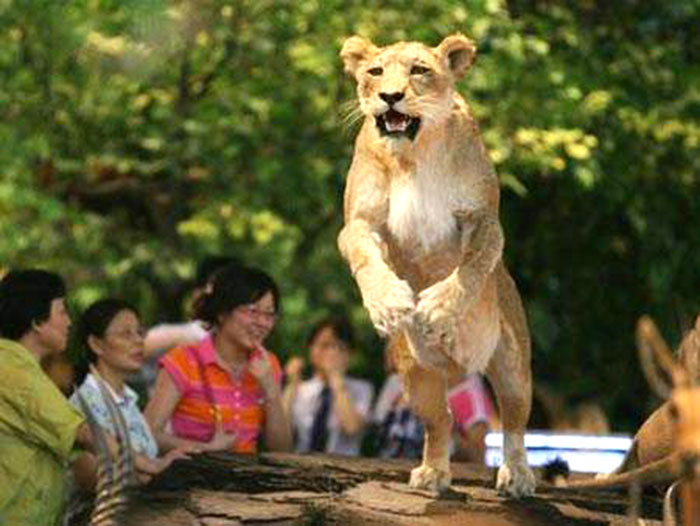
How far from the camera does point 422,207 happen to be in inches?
299

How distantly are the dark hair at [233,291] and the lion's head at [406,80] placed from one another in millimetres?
1560

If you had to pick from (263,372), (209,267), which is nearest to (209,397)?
(263,372)

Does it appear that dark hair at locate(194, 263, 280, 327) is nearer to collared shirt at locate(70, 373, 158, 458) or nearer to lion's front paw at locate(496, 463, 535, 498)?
collared shirt at locate(70, 373, 158, 458)

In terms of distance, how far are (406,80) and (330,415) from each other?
3735 mm

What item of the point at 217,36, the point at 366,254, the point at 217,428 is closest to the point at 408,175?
the point at 366,254

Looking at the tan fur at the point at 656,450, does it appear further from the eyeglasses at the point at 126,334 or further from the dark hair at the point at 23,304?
the dark hair at the point at 23,304

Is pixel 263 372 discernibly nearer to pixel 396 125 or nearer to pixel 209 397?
pixel 209 397

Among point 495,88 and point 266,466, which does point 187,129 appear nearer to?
→ point 495,88

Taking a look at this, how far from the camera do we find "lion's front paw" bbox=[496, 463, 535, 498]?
7.75 meters

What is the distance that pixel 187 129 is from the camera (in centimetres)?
1232

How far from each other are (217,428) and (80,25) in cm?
295

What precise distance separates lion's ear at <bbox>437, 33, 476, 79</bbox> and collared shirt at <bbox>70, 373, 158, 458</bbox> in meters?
1.77

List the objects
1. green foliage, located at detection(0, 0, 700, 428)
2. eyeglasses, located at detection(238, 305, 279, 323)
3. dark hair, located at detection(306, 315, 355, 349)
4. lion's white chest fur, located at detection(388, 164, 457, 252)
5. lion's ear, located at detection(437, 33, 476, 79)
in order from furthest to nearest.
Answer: green foliage, located at detection(0, 0, 700, 428), dark hair, located at detection(306, 315, 355, 349), eyeglasses, located at detection(238, 305, 279, 323), lion's ear, located at detection(437, 33, 476, 79), lion's white chest fur, located at detection(388, 164, 457, 252)

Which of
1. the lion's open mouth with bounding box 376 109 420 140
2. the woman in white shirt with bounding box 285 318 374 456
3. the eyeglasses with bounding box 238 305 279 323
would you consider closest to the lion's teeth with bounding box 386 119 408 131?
the lion's open mouth with bounding box 376 109 420 140
